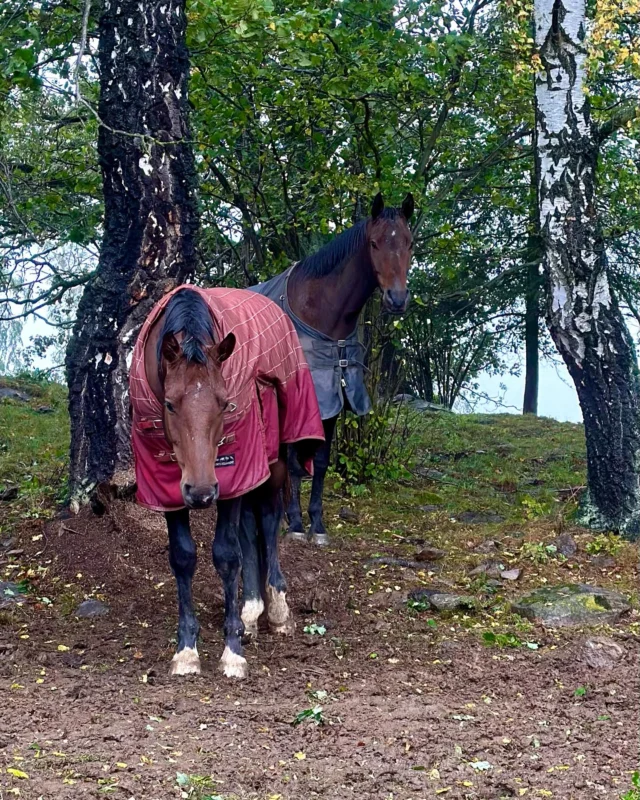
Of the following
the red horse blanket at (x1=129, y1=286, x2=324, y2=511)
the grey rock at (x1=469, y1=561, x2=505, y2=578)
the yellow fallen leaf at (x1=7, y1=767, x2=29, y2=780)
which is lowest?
the yellow fallen leaf at (x1=7, y1=767, x2=29, y2=780)

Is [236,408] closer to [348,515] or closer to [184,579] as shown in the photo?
[184,579]

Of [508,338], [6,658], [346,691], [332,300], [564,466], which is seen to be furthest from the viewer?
[508,338]

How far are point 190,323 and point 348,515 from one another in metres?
4.05

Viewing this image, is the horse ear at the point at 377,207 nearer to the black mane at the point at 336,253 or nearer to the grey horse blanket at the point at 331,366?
the black mane at the point at 336,253

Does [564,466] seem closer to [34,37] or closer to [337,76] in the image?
[337,76]

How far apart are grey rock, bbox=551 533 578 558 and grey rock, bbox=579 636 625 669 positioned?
1655 millimetres

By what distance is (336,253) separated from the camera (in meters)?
7.06

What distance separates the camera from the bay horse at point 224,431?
379 cm

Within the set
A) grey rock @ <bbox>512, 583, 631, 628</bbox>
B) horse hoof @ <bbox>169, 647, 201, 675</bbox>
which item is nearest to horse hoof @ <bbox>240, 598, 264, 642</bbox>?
horse hoof @ <bbox>169, 647, 201, 675</bbox>

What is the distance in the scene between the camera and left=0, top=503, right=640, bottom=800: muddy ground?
3.10 meters

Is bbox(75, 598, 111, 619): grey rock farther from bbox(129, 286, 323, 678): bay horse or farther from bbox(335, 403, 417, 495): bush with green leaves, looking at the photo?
bbox(335, 403, 417, 495): bush with green leaves

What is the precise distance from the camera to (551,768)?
3227mm

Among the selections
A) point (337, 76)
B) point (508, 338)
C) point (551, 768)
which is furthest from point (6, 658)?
point (508, 338)

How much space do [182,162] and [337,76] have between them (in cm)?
233
